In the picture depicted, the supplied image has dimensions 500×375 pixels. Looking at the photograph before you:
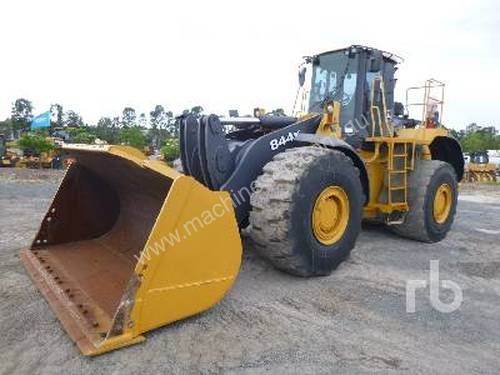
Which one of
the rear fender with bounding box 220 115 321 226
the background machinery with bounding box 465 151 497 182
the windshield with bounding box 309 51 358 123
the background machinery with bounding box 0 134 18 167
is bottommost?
the background machinery with bounding box 465 151 497 182

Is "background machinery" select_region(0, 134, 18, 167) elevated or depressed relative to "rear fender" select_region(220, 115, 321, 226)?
depressed

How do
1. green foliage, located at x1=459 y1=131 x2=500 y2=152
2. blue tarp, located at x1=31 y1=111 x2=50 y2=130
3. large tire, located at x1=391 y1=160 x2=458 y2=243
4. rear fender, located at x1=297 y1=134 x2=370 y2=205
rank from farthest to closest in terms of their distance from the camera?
green foliage, located at x1=459 y1=131 x2=500 y2=152, blue tarp, located at x1=31 y1=111 x2=50 y2=130, large tire, located at x1=391 y1=160 x2=458 y2=243, rear fender, located at x1=297 y1=134 x2=370 y2=205

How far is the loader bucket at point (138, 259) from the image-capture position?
10.5ft

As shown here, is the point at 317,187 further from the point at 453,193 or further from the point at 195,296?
the point at 453,193

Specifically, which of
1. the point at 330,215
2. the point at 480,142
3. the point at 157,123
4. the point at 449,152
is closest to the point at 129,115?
the point at 157,123

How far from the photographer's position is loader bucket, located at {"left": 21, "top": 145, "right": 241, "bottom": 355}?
320 cm

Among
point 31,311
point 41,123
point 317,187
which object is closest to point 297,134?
point 317,187

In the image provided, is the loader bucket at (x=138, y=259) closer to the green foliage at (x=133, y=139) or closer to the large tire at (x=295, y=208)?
the large tire at (x=295, y=208)

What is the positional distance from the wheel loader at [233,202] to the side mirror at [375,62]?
0.05 feet

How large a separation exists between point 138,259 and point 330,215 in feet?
6.45

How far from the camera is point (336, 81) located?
6.37m

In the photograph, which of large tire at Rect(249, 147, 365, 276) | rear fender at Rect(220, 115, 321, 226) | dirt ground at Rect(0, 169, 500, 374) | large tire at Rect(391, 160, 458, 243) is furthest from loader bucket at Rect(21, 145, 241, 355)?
large tire at Rect(391, 160, 458, 243)

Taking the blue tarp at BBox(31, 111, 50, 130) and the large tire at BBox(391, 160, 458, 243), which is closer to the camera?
the large tire at BBox(391, 160, 458, 243)

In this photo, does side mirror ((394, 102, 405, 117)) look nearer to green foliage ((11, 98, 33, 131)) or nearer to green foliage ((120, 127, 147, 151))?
green foliage ((120, 127, 147, 151))
